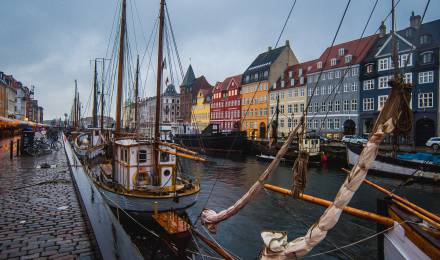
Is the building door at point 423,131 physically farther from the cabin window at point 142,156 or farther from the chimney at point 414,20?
the cabin window at point 142,156

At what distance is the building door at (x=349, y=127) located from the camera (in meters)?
48.4

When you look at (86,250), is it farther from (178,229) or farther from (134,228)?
(134,228)

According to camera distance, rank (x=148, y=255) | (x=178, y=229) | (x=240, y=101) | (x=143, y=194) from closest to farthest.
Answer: (x=178, y=229)
(x=148, y=255)
(x=143, y=194)
(x=240, y=101)

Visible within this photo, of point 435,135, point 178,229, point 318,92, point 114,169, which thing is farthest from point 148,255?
point 318,92

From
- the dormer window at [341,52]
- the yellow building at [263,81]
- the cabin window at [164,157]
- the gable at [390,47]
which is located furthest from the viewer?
the yellow building at [263,81]

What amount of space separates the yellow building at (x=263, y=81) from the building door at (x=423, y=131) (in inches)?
1167

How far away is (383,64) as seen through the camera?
1746 inches

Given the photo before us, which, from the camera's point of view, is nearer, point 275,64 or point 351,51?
point 351,51

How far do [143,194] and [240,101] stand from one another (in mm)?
62691

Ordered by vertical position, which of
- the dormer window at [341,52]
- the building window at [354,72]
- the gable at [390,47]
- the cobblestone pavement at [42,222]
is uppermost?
the dormer window at [341,52]

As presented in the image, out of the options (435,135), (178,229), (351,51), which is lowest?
(178,229)

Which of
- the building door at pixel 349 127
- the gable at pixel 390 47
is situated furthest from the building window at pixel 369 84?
the building door at pixel 349 127

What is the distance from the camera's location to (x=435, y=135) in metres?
38.3

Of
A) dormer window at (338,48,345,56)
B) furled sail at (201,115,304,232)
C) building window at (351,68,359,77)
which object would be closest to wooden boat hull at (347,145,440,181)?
furled sail at (201,115,304,232)
